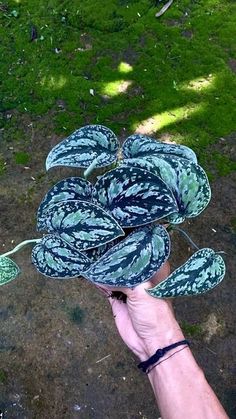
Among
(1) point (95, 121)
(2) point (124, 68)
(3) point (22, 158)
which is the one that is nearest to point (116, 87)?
Result: (2) point (124, 68)

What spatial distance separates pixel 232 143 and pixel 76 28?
1123 millimetres

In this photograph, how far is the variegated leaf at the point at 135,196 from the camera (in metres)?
1.31

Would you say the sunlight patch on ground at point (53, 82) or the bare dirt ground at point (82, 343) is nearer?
the bare dirt ground at point (82, 343)

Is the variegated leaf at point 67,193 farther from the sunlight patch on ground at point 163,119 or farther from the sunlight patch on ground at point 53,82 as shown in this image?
the sunlight patch on ground at point 53,82

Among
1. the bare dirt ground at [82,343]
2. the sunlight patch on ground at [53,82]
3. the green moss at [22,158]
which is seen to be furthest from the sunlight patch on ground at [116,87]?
the bare dirt ground at [82,343]

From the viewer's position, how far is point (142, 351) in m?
1.55

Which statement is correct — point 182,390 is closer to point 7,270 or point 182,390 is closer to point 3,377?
point 7,270

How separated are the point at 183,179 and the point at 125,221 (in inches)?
7.6

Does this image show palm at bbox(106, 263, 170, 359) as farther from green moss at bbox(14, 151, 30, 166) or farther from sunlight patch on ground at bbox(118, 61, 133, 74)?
sunlight patch on ground at bbox(118, 61, 133, 74)

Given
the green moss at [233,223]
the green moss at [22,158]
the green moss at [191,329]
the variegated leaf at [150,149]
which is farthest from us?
the green moss at [22,158]

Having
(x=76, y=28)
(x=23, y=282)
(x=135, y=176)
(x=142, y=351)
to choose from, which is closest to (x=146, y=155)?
(x=135, y=176)

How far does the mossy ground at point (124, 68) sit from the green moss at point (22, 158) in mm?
109

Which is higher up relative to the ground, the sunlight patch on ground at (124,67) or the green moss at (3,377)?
the sunlight patch on ground at (124,67)

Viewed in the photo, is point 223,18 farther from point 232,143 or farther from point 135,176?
point 135,176
